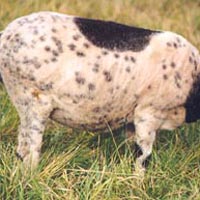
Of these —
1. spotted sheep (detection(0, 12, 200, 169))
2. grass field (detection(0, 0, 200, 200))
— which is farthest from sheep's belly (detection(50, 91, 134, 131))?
grass field (detection(0, 0, 200, 200))

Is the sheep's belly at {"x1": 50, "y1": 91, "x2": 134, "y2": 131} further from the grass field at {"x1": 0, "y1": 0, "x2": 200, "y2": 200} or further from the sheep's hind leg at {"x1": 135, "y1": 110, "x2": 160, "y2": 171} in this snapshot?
the grass field at {"x1": 0, "y1": 0, "x2": 200, "y2": 200}

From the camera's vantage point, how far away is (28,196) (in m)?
4.71

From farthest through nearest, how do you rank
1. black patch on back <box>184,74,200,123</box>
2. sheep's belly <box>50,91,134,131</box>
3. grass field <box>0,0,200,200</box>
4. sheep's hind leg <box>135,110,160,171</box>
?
black patch on back <box>184,74,200,123</box> < sheep's hind leg <box>135,110,160,171</box> < sheep's belly <box>50,91,134,131</box> < grass field <box>0,0,200,200</box>

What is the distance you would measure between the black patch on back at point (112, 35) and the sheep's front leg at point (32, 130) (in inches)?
18.2

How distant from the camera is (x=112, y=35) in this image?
194 inches

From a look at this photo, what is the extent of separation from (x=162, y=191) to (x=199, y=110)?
622 millimetres

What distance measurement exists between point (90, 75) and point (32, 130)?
0.46 metres

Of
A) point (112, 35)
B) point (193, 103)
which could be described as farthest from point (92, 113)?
point (193, 103)

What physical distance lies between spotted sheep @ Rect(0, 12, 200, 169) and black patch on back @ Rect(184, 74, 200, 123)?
1cm

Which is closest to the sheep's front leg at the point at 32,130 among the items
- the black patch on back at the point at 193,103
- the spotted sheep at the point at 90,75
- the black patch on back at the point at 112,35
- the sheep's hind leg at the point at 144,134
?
the spotted sheep at the point at 90,75

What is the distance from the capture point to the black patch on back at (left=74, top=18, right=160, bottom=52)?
491cm

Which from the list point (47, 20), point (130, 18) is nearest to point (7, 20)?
point (130, 18)

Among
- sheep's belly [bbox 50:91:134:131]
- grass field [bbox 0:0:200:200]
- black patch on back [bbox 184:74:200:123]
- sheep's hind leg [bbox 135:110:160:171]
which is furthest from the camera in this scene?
black patch on back [bbox 184:74:200:123]

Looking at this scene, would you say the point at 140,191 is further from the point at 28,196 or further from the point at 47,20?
the point at 47,20
